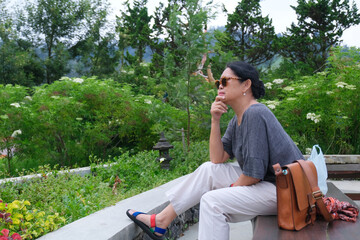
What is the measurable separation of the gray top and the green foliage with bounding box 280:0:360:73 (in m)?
14.7

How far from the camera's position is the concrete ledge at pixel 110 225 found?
7.86 ft

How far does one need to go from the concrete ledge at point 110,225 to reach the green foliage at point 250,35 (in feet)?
46.7

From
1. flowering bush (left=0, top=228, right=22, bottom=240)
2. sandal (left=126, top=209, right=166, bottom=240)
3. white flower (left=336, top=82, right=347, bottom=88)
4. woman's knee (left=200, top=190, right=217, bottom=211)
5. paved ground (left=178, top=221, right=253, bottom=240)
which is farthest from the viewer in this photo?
white flower (left=336, top=82, right=347, bottom=88)

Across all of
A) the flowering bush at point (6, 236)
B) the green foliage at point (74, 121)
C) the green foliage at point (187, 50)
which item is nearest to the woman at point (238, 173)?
the flowering bush at point (6, 236)

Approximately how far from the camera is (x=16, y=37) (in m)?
17.3

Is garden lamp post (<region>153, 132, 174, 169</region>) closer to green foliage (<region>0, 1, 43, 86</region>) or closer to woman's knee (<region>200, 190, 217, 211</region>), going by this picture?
woman's knee (<region>200, 190, 217, 211</region>)

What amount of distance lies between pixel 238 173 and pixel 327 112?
18.0ft

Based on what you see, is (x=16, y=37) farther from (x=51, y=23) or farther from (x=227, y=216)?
(x=227, y=216)

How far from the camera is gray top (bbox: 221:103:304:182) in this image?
2.29 meters

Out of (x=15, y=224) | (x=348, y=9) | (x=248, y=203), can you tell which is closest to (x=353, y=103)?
(x=248, y=203)

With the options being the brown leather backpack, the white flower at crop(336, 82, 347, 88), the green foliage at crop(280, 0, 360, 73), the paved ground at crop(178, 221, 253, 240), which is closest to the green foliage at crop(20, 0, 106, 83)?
the green foliage at crop(280, 0, 360, 73)

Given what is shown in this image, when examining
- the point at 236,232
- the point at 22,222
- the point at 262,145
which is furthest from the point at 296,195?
the point at 236,232

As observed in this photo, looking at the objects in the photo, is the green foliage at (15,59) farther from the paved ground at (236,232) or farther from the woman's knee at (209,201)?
the woman's knee at (209,201)

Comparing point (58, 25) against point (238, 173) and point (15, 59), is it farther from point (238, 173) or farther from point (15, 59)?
point (238, 173)
